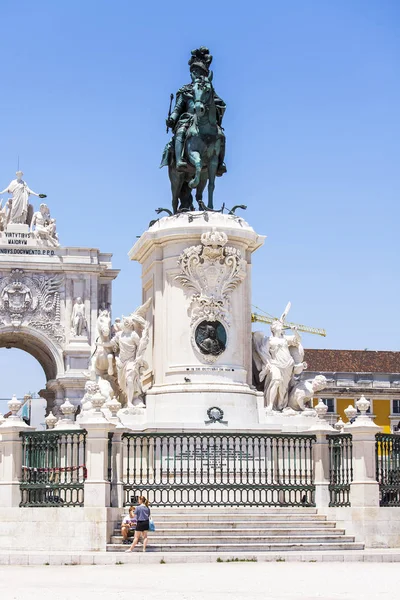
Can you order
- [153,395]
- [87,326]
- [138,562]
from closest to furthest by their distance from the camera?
[138,562], [153,395], [87,326]

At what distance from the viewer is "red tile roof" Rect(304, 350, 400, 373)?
267 ft

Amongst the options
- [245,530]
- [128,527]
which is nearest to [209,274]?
[245,530]

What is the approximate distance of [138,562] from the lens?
21.1 m

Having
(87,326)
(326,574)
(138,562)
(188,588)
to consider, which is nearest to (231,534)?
(138,562)

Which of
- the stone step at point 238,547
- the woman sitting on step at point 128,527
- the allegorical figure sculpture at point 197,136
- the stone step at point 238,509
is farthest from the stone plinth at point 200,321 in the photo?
the stone step at point 238,547

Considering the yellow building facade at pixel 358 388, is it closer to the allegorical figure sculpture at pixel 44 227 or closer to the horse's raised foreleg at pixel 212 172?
the allegorical figure sculpture at pixel 44 227

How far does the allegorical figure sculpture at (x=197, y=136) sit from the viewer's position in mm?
27641

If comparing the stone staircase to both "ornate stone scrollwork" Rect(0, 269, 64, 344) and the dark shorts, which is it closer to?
the dark shorts

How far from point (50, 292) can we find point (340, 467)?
4905cm

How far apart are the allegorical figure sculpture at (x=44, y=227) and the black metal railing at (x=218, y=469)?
4849 cm

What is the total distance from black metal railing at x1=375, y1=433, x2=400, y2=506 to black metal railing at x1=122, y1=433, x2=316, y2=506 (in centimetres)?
121

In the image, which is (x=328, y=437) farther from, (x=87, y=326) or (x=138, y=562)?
(x=87, y=326)

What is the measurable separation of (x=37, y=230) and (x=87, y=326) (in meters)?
5.97

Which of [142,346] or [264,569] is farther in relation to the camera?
[142,346]
